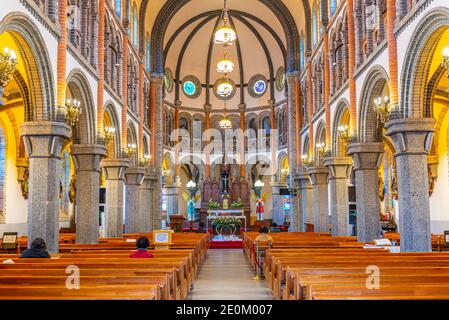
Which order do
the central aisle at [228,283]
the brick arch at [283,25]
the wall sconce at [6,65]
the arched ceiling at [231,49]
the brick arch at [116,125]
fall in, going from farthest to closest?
the arched ceiling at [231,49] < the brick arch at [283,25] < the brick arch at [116,125] < the central aisle at [228,283] < the wall sconce at [6,65]

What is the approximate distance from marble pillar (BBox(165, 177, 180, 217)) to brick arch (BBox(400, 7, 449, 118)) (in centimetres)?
2679

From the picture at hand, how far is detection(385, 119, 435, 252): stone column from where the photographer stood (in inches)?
506

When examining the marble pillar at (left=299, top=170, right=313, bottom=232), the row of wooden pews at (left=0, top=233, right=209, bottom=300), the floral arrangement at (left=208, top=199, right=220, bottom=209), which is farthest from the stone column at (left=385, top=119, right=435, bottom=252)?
the floral arrangement at (left=208, top=199, right=220, bottom=209)

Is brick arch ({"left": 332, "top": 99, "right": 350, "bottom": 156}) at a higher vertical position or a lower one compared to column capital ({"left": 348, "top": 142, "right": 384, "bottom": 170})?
higher

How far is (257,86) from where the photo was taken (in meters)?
41.8

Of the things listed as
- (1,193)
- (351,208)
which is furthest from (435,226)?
(1,193)

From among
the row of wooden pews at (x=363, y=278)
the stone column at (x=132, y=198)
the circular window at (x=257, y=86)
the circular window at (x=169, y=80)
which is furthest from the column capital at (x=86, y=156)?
the circular window at (x=257, y=86)

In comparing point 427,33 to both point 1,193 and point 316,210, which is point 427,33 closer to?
point 316,210

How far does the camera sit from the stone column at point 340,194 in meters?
21.0

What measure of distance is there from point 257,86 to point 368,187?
2570 cm

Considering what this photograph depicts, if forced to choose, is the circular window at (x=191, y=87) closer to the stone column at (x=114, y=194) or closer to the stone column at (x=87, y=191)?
the stone column at (x=114, y=194)

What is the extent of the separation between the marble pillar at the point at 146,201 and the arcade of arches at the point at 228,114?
0.41 feet

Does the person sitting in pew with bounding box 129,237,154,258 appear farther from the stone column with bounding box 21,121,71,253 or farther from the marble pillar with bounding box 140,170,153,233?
the marble pillar with bounding box 140,170,153,233

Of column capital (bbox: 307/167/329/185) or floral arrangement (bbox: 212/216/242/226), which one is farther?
floral arrangement (bbox: 212/216/242/226)
